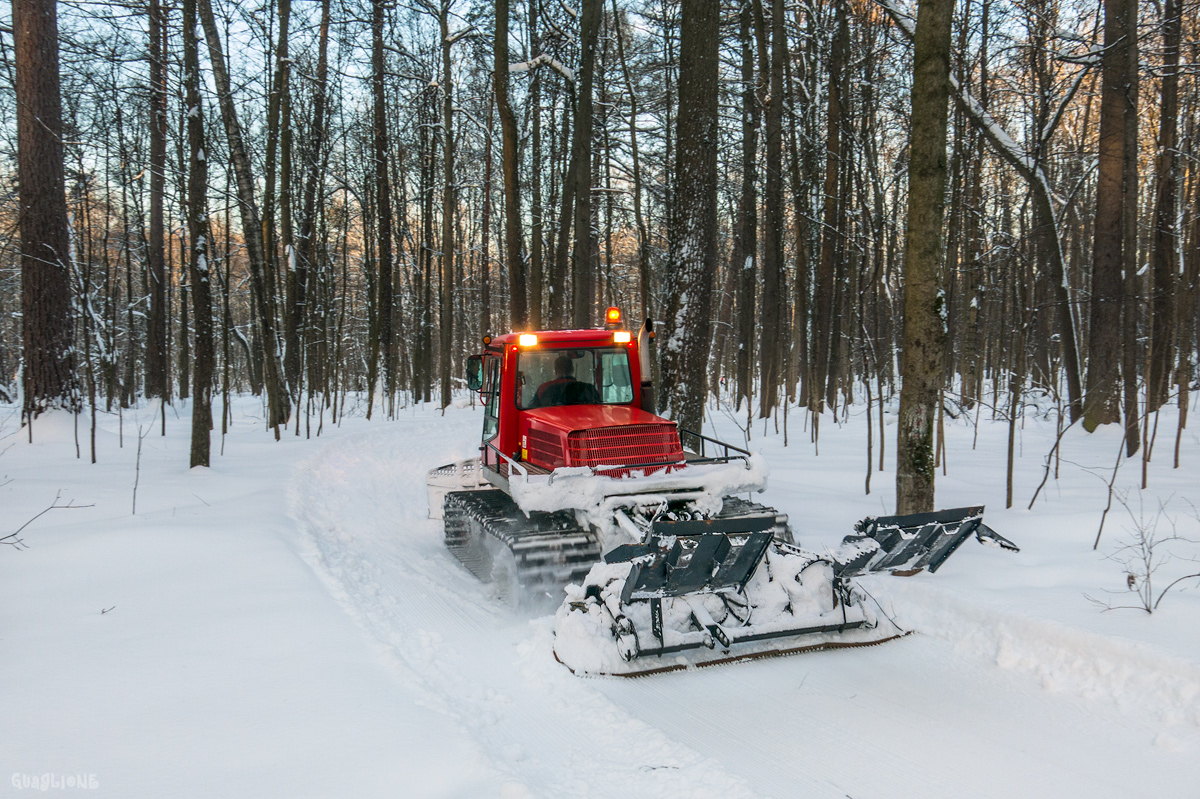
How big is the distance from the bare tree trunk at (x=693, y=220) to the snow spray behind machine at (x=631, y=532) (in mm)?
979

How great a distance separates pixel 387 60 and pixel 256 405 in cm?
1289

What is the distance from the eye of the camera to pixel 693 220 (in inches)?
346

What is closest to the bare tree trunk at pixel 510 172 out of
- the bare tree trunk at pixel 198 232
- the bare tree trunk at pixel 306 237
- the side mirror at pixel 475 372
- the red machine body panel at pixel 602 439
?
the bare tree trunk at pixel 306 237

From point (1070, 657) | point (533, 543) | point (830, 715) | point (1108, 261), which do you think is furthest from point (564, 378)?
point (1108, 261)

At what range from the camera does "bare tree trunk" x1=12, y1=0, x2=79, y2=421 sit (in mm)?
9672

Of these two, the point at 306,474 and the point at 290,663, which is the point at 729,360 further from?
the point at 290,663

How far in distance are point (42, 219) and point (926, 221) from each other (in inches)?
428

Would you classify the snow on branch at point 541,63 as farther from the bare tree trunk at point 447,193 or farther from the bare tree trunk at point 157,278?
the bare tree trunk at point 157,278

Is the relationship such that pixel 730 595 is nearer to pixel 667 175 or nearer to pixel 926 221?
pixel 926 221

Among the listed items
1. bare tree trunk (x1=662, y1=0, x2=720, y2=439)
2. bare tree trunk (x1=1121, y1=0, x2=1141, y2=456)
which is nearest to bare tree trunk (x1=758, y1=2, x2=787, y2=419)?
bare tree trunk (x1=1121, y1=0, x2=1141, y2=456)

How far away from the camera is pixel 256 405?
25969 millimetres

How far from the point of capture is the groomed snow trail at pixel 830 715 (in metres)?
3.37

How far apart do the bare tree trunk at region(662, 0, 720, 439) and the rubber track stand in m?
2.91

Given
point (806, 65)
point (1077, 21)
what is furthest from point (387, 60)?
point (1077, 21)
